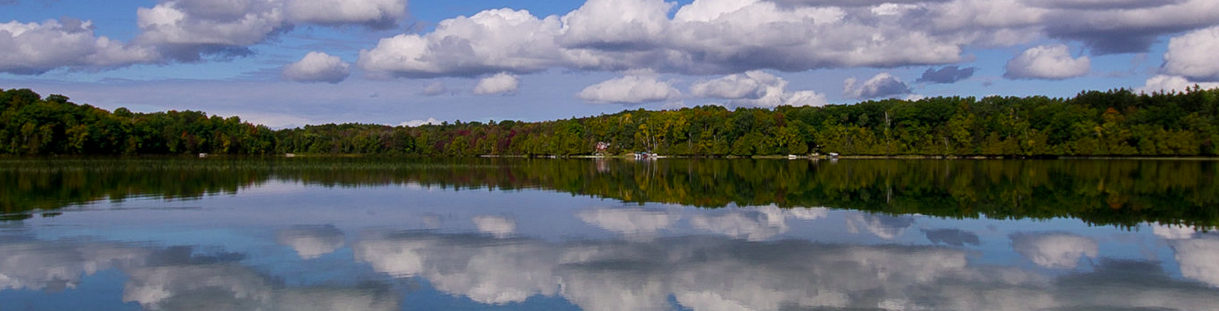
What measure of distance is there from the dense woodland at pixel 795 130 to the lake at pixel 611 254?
6741cm

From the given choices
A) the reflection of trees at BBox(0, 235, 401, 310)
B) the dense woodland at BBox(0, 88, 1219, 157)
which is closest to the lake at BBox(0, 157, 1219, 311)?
the reflection of trees at BBox(0, 235, 401, 310)

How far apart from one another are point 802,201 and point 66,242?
16.9m

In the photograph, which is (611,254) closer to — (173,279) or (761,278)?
(761,278)

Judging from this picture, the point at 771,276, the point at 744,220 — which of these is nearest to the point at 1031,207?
the point at 744,220

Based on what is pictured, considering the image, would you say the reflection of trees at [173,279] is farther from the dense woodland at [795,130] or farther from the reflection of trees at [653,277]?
the dense woodland at [795,130]

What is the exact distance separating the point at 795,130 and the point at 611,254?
293 ft

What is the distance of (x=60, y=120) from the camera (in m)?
83.2

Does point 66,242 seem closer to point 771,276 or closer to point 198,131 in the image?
point 771,276

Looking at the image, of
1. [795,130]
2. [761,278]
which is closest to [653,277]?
[761,278]

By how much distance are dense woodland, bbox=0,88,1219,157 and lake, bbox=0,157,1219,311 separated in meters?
67.4

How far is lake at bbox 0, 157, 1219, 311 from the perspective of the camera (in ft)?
29.7

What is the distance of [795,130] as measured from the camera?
3866 inches

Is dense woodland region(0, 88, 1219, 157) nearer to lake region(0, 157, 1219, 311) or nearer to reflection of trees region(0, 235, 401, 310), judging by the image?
lake region(0, 157, 1219, 311)

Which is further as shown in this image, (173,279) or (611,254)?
(611,254)
